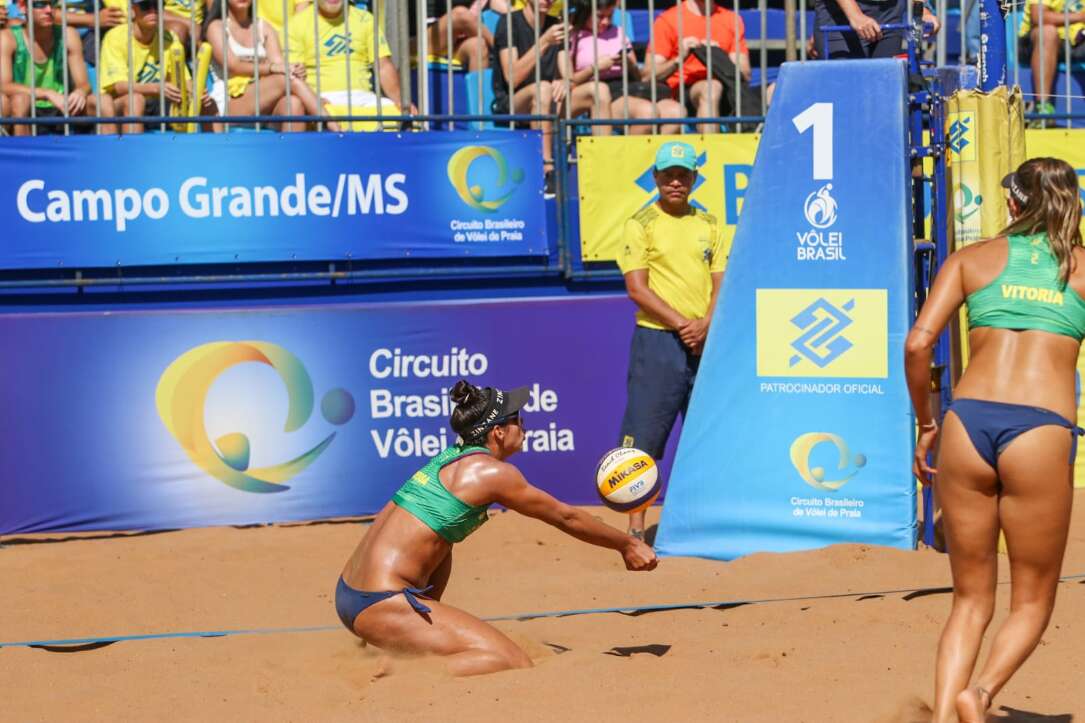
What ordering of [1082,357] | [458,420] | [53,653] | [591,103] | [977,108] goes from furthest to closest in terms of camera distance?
[591,103], [1082,357], [977,108], [53,653], [458,420]

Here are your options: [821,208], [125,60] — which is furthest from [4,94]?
[821,208]

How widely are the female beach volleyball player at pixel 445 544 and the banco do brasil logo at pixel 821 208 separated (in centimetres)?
254

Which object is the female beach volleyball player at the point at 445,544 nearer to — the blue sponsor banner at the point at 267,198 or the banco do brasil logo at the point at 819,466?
the banco do brasil logo at the point at 819,466

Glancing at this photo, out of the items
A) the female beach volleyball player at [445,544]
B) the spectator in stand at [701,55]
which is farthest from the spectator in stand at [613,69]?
the female beach volleyball player at [445,544]

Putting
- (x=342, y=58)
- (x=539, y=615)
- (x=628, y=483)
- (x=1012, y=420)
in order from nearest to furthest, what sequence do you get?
(x=1012, y=420) < (x=628, y=483) < (x=539, y=615) < (x=342, y=58)

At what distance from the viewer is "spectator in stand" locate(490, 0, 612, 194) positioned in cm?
1023

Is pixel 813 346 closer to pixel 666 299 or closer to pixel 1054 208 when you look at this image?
pixel 666 299

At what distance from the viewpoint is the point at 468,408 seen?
223 inches

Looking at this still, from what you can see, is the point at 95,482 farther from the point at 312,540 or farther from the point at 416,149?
the point at 416,149

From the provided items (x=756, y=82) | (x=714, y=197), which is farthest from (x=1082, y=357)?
(x=756, y=82)

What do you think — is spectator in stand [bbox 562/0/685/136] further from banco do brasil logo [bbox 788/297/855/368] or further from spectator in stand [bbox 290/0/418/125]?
banco do brasil logo [bbox 788/297/855/368]

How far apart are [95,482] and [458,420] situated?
4120mm

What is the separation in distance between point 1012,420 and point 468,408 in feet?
7.10

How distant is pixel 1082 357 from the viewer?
30.6ft
